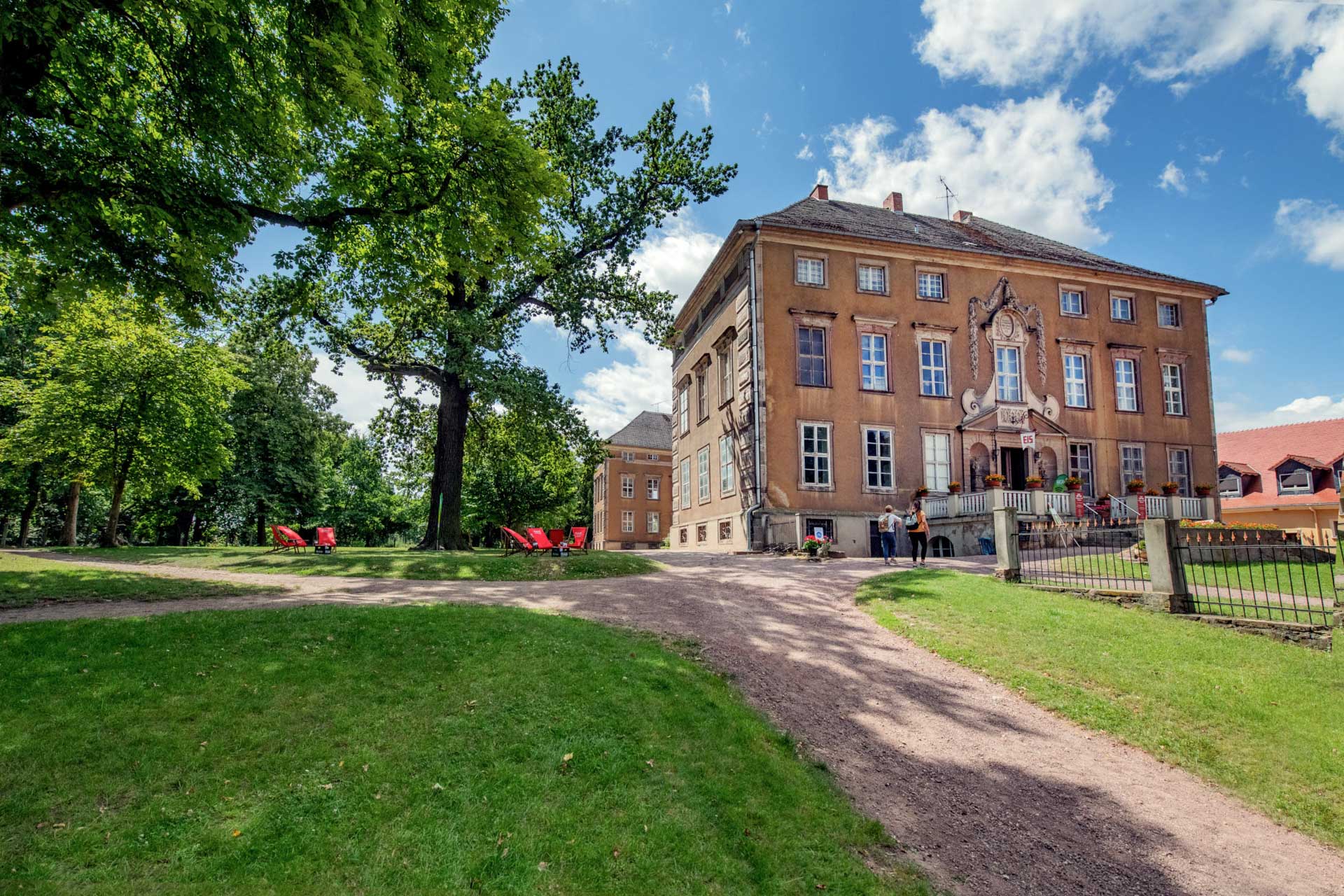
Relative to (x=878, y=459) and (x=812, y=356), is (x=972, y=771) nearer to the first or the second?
(x=878, y=459)

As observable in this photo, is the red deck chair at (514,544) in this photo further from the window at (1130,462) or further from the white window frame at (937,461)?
the window at (1130,462)

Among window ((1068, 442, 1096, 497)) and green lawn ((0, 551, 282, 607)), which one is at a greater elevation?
window ((1068, 442, 1096, 497))

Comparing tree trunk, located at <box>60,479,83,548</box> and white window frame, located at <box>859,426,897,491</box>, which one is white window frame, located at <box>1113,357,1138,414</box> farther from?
tree trunk, located at <box>60,479,83,548</box>

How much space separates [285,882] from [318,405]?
47.7 m

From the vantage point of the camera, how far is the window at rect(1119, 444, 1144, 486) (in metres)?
28.8

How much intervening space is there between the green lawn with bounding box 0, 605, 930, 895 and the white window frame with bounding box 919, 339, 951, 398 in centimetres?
2287

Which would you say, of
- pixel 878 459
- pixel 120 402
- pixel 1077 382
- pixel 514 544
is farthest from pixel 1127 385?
pixel 120 402

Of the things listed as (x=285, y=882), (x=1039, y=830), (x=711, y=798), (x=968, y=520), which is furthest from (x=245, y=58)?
(x=968, y=520)

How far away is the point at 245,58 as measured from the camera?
967 centimetres

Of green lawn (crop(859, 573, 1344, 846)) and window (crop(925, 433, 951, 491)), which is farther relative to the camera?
window (crop(925, 433, 951, 491))

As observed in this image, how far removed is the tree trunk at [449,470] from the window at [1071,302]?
86.6ft

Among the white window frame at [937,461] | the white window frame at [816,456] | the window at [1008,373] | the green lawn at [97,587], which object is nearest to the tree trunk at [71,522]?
the green lawn at [97,587]

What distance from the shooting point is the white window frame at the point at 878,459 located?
25.5m

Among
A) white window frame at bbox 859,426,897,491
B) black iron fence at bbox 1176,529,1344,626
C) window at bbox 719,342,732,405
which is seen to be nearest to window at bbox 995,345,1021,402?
white window frame at bbox 859,426,897,491
